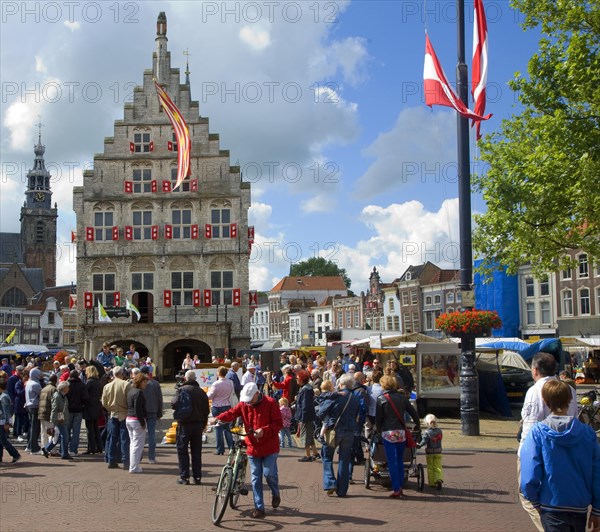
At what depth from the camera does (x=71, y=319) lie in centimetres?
11269

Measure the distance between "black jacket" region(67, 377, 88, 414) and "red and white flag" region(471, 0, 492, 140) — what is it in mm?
9833

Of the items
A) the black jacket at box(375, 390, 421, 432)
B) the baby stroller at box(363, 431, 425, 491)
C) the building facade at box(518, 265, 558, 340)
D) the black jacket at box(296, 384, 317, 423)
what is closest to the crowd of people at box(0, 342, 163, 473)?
the black jacket at box(296, 384, 317, 423)

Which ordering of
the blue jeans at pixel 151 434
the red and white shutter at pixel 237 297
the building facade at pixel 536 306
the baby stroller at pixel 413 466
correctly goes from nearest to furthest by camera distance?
the baby stroller at pixel 413 466 < the blue jeans at pixel 151 434 < the red and white shutter at pixel 237 297 < the building facade at pixel 536 306

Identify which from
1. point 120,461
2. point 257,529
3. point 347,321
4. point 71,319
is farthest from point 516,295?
point 71,319

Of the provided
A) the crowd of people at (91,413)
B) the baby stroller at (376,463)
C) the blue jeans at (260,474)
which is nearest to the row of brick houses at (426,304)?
the baby stroller at (376,463)

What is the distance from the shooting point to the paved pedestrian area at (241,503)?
8.60 metres

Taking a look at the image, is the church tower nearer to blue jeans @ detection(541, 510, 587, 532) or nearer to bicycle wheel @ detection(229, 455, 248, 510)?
bicycle wheel @ detection(229, 455, 248, 510)

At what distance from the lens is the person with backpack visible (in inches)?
445

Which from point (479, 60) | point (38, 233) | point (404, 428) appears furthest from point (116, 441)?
point (38, 233)

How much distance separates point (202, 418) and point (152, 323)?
32.4 metres

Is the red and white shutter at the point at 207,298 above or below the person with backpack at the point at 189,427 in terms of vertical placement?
above

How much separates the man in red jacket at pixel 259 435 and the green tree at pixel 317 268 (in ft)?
364

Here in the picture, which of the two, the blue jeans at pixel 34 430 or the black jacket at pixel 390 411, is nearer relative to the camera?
the black jacket at pixel 390 411

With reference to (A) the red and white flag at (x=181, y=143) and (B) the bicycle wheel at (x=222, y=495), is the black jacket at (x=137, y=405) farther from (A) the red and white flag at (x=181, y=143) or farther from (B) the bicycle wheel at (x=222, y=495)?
(A) the red and white flag at (x=181, y=143)
